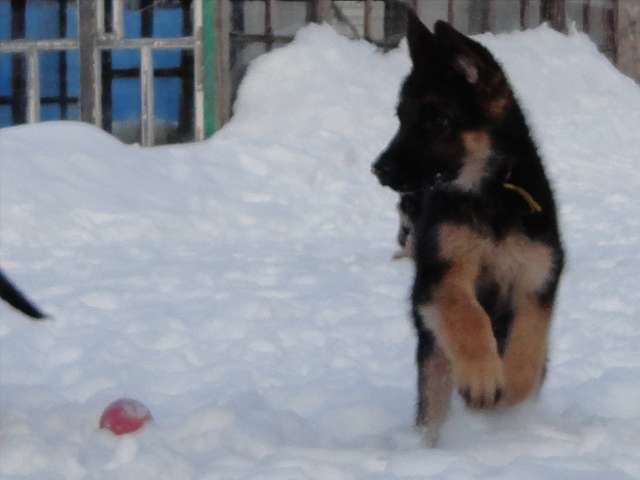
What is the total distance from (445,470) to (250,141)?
9274mm

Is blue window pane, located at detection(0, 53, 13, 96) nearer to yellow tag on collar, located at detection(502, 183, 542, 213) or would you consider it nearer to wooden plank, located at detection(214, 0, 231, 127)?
wooden plank, located at detection(214, 0, 231, 127)

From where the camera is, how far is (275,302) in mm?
7098

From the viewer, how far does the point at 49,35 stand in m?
14.5

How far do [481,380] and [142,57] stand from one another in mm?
A: 10519

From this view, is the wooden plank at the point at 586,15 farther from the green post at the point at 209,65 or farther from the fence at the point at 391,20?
the green post at the point at 209,65

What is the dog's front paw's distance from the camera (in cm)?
409

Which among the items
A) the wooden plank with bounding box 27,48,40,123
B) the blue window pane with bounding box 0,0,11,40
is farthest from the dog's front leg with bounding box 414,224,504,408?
the blue window pane with bounding box 0,0,11,40

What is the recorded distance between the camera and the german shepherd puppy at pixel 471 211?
4.32 meters

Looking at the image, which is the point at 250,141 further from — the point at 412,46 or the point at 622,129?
the point at 412,46

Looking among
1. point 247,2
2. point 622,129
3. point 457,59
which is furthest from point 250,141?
point 457,59

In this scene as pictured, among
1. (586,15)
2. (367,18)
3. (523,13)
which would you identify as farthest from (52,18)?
(586,15)

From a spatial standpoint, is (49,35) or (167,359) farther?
(49,35)

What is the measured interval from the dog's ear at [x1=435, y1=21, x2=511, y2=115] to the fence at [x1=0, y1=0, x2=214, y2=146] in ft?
31.5

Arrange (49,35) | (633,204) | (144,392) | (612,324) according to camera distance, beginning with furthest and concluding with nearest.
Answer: (49,35) → (633,204) → (612,324) → (144,392)
